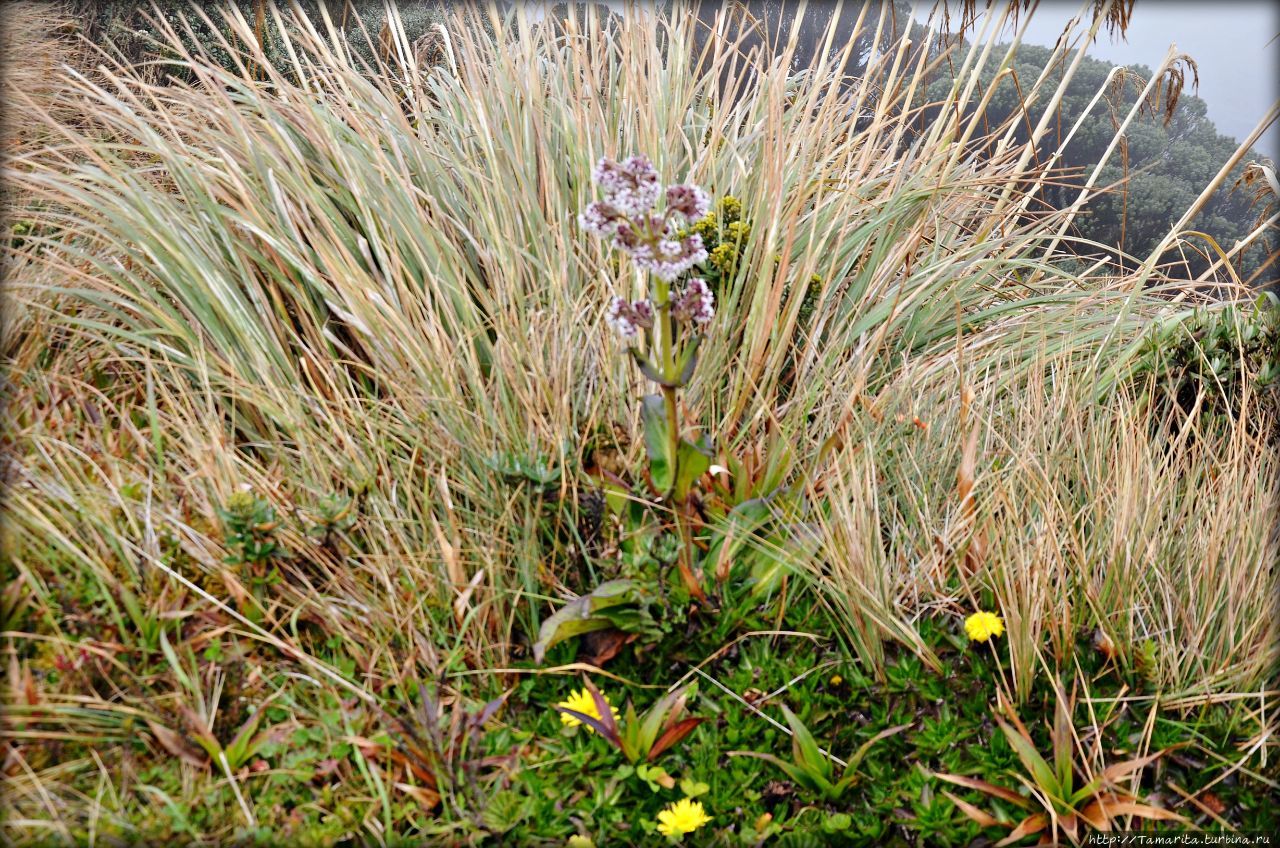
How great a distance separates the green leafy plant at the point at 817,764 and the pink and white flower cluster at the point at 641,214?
1003 mm

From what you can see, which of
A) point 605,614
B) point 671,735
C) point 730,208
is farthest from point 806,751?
point 730,208

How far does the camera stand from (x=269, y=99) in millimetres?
3639

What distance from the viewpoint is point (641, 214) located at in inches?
71.3

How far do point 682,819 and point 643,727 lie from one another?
0.22m

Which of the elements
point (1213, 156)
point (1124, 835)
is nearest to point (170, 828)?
point (1124, 835)

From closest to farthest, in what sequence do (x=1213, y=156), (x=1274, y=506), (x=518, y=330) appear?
(x=1274, y=506)
(x=518, y=330)
(x=1213, y=156)

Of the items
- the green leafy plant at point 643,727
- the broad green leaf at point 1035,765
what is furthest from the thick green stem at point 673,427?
the broad green leaf at point 1035,765

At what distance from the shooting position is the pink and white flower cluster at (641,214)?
176 centimetres

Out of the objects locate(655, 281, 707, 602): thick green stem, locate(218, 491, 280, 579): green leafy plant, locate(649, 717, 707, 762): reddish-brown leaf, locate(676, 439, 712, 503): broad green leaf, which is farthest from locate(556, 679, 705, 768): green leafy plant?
locate(218, 491, 280, 579): green leafy plant

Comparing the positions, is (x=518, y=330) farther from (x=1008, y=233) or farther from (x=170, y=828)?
(x=1008, y=233)

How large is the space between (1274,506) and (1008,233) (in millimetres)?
1867

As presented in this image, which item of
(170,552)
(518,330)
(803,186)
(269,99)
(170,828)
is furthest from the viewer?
(269,99)

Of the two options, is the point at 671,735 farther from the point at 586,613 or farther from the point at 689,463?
the point at 689,463

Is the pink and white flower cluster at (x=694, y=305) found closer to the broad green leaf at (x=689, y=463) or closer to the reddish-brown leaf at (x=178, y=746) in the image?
the broad green leaf at (x=689, y=463)
